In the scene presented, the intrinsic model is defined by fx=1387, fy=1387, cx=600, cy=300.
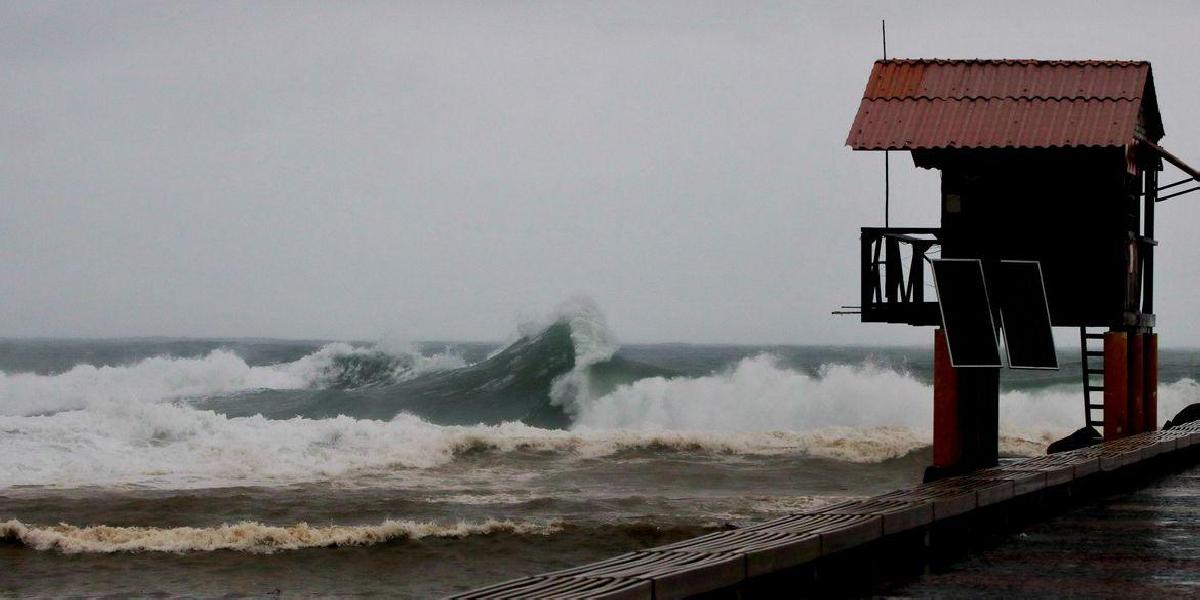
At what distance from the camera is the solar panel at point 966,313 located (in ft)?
40.7

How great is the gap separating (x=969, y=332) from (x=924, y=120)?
2.65m

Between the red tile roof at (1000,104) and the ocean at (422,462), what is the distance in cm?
725

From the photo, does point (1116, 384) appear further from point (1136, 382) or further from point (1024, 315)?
point (1024, 315)

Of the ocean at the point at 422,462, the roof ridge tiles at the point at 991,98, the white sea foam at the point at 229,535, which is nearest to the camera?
the roof ridge tiles at the point at 991,98

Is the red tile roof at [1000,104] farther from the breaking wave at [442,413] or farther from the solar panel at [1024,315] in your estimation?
the breaking wave at [442,413]

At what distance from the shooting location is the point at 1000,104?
14336 millimetres

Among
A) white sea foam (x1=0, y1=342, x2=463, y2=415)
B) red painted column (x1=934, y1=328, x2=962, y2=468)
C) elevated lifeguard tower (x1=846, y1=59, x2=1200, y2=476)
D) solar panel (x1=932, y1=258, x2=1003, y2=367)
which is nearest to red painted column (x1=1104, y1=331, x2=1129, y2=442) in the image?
elevated lifeguard tower (x1=846, y1=59, x2=1200, y2=476)

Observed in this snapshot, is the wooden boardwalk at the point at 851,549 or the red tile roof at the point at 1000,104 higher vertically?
the red tile roof at the point at 1000,104

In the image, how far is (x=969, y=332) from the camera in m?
12.6

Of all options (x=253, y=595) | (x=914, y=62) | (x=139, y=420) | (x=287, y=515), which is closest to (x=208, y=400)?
(x=139, y=420)

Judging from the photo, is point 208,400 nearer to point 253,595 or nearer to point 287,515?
point 287,515

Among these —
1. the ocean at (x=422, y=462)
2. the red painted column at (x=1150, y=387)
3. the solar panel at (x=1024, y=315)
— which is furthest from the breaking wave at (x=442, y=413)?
the solar panel at (x=1024, y=315)

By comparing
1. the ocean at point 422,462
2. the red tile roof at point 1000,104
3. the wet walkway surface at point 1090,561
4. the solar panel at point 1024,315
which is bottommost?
the ocean at point 422,462

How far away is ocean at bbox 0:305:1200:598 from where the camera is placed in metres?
18.1
